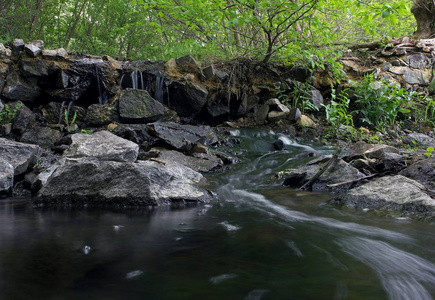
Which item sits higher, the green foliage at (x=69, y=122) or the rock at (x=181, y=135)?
the green foliage at (x=69, y=122)

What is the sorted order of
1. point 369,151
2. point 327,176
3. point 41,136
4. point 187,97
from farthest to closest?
point 187,97 → point 41,136 → point 369,151 → point 327,176

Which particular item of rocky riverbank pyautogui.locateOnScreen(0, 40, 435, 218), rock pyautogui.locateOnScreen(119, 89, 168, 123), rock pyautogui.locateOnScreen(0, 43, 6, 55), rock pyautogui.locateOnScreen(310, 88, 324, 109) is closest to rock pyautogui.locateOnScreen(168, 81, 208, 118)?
rocky riverbank pyautogui.locateOnScreen(0, 40, 435, 218)

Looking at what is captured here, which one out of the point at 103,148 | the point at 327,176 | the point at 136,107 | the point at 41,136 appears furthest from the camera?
the point at 136,107

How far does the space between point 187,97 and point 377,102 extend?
5.41 meters

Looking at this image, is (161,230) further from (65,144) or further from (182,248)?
(65,144)

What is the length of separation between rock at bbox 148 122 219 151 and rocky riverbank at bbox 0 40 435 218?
3 cm

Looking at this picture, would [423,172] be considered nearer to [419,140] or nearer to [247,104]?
[419,140]

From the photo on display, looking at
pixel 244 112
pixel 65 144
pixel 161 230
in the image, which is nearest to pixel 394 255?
pixel 161 230

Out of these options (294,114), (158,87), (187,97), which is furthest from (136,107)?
(294,114)

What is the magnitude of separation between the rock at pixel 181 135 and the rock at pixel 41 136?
7.03 feet

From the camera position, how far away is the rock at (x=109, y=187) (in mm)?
4156

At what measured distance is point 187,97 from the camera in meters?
9.68

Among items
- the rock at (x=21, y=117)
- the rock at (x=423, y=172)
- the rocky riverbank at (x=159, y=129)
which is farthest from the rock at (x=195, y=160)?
the rock at (x=21, y=117)

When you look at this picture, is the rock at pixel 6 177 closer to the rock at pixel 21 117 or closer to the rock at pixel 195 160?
the rock at pixel 195 160
